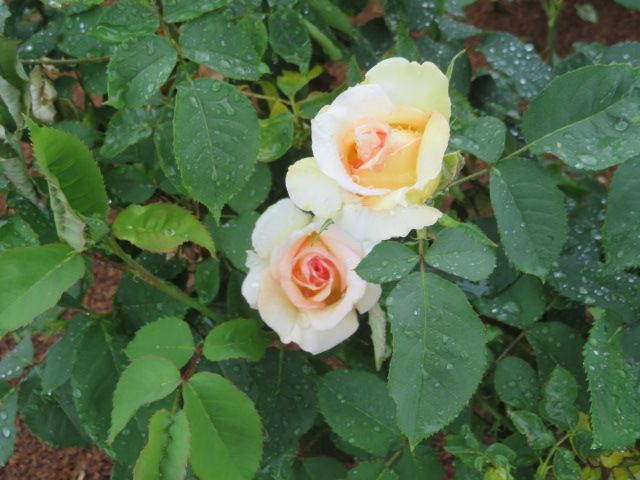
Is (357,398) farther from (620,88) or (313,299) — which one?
(620,88)

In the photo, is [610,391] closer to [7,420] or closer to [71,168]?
[71,168]

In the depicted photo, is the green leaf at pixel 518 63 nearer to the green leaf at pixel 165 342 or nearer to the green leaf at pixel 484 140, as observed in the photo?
the green leaf at pixel 484 140

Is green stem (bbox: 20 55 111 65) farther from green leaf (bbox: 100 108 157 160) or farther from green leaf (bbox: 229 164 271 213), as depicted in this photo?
green leaf (bbox: 229 164 271 213)

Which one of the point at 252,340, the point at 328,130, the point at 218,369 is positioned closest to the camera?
the point at 328,130

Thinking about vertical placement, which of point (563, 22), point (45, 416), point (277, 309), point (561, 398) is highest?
point (277, 309)

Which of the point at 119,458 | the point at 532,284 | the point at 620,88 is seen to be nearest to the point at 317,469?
the point at 119,458

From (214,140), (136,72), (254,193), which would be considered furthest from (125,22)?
(254,193)

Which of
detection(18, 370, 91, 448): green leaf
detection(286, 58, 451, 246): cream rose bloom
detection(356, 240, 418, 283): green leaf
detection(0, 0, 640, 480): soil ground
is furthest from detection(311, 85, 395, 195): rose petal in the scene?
detection(0, 0, 640, 480): soil ground
